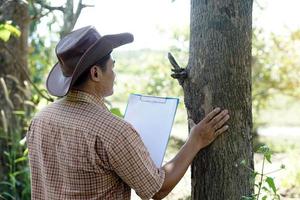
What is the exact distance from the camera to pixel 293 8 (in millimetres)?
7602

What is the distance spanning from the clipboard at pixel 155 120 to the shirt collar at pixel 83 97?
12.1 inches

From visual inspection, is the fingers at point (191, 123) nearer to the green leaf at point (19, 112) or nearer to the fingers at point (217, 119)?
the fingers at point (217, 119)

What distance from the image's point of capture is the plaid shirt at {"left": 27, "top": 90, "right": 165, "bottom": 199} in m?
2.25

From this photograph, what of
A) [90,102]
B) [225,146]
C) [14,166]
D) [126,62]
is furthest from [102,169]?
[126,62]

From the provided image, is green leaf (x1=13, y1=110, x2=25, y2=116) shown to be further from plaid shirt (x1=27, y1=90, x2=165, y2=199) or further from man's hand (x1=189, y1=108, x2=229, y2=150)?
man's hand (x1=189, y1=108, x2=229, y2=150)

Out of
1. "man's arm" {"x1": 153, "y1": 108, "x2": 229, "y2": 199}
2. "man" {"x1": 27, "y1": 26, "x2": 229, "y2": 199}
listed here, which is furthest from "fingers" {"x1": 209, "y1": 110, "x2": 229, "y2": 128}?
"man" {"x1": 27, "y1": 26, "x2": 229, "y2": 199}

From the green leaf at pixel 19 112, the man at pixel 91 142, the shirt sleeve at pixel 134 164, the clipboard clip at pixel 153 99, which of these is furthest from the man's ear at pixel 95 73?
the green leaf at pixel 19 112

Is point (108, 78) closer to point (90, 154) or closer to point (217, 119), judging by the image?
point (90, 154)

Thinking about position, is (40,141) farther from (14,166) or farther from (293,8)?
(293,8)

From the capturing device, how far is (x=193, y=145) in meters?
2.49

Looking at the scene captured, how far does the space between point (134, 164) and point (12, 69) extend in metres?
3.54

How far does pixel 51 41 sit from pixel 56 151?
184 inches

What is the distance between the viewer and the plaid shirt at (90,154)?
7.38 ft

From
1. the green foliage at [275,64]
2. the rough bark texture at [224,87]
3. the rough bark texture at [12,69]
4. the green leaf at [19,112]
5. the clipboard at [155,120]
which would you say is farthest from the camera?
the green foliage at [275,64]
